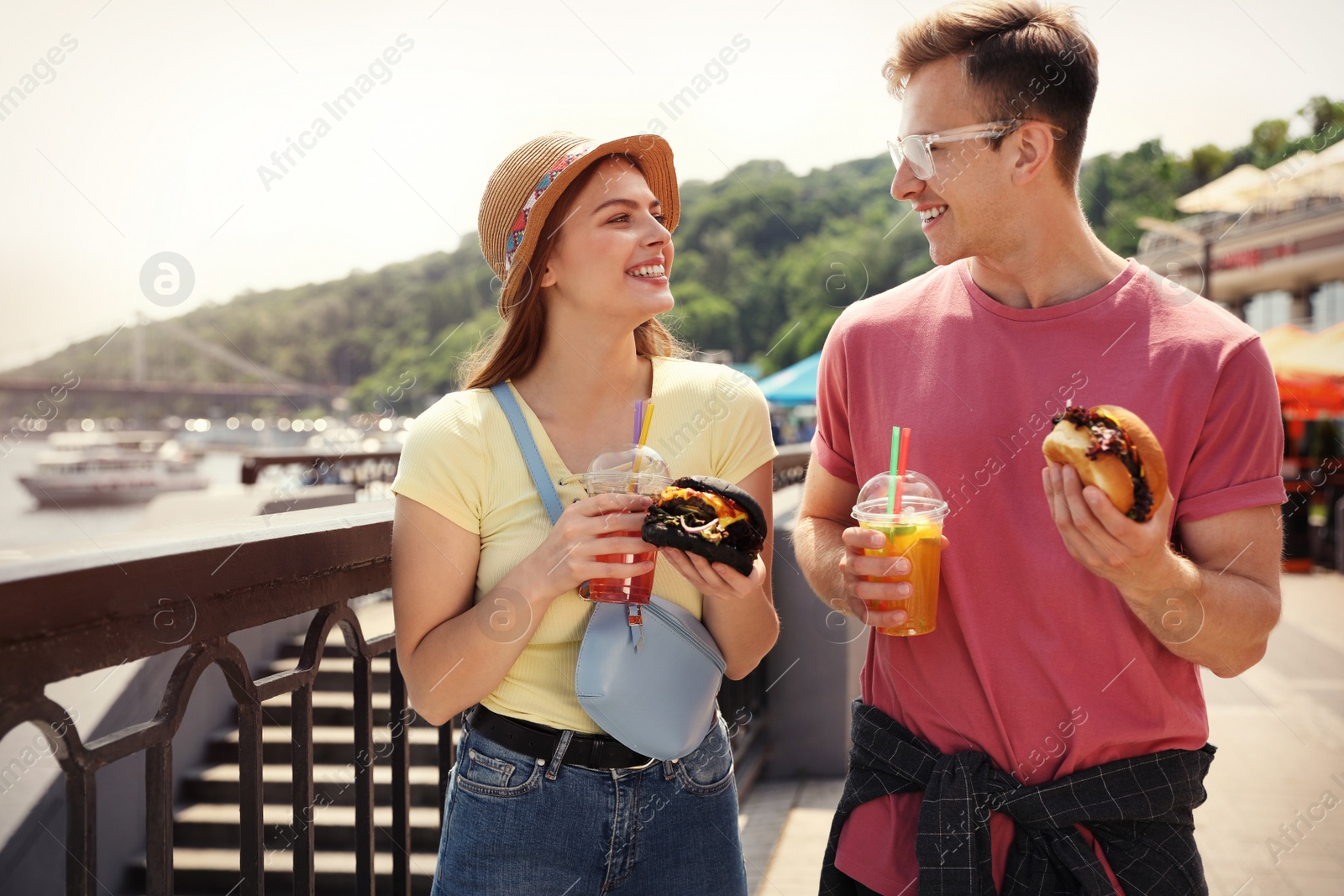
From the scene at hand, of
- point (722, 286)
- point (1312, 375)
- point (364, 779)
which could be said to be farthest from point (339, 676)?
point (722, 286)

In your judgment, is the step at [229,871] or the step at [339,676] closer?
the step at [229,871]

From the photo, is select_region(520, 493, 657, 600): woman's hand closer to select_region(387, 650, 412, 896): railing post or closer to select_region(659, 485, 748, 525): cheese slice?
select_region(659, 485, 748, 525): cheese slice

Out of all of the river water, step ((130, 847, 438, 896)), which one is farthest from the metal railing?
the river water

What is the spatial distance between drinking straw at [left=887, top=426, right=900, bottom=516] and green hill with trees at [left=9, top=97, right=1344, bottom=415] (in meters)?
56.9

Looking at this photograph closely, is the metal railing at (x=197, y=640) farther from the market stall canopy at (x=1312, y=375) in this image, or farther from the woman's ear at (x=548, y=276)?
the market stall canopy at (x=1312, y=375)

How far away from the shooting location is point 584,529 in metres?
1.71

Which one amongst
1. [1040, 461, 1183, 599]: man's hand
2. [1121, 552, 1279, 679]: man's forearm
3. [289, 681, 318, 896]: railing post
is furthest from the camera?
[289, 681, 318, 896]: railing post

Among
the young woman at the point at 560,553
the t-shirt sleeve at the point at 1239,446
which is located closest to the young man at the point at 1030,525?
the t-shirt sleeve at the point at 1239,446

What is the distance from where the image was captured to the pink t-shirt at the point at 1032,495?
5.53ft

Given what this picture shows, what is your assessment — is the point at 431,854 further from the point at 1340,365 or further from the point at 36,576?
the point at 1340,365

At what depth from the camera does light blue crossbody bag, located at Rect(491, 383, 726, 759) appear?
69.2 inches

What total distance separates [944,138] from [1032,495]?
0.73 meters

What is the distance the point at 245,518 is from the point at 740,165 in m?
83.8

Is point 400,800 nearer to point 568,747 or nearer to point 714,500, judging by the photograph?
point 568,747
